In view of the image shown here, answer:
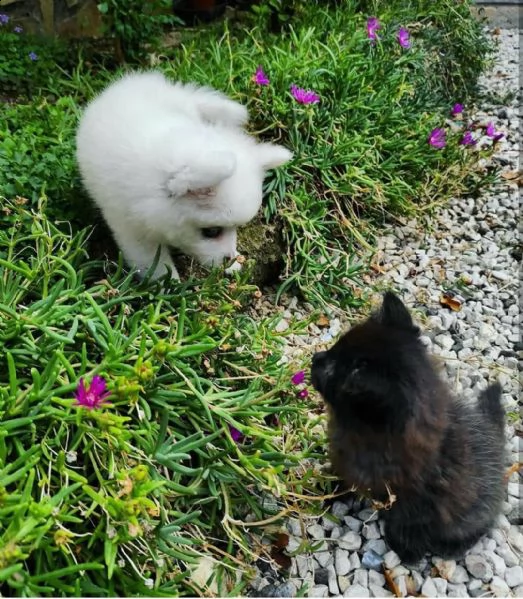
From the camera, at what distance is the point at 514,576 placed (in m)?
2.17

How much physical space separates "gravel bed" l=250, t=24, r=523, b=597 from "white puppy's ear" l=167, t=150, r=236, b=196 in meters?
1.02

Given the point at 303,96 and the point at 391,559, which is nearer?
the point at 391,559

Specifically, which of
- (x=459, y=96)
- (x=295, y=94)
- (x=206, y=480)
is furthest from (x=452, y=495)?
(x=459, y=96)

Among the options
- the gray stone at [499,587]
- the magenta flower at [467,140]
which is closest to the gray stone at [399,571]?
the gray stone at [499,587]

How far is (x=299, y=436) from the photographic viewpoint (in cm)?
235

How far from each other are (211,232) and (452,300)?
158cm

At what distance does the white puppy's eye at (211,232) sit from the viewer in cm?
242

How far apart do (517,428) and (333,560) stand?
1177 mm

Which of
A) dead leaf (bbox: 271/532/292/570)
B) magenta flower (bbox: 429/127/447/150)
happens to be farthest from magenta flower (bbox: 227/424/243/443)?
magenta flower (bbox: 429/127/447/150)

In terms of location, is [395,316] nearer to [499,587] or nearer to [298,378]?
[298,378]

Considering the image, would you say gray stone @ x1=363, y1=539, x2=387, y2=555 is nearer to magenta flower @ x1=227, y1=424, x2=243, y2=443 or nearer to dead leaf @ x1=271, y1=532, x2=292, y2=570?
dead leaf @ x1=271, y1=532, x2=292, y2=570

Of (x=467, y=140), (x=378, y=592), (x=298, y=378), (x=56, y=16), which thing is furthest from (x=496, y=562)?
(x=56, y=16)

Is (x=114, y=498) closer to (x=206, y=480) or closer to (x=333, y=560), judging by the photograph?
(x=206, y=480)

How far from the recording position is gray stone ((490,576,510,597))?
6.97ft
